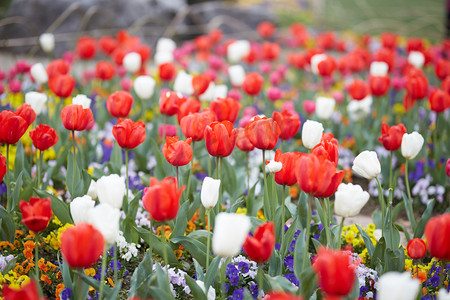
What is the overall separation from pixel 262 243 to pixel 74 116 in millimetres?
1135

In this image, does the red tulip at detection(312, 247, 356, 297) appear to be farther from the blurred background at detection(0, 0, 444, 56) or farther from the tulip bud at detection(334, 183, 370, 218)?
the blurred background at detection(0, 0, 444, 56)

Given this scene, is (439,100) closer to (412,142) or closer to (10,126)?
(412,142)

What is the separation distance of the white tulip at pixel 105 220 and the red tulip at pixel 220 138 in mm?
569

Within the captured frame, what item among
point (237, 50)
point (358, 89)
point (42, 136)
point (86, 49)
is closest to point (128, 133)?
point (42, 136)

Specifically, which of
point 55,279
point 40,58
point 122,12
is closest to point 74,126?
point 55,279

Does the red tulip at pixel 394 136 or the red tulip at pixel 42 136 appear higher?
the red tulip at pixel 42 136

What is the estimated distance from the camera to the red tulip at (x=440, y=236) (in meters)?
1.37

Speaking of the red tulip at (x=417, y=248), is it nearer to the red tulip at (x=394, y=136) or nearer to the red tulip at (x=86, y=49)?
the red tulip at (x=394, y=136)

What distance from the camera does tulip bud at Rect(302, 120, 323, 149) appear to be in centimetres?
207

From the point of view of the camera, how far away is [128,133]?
6.68ft

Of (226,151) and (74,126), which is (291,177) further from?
(74,126)

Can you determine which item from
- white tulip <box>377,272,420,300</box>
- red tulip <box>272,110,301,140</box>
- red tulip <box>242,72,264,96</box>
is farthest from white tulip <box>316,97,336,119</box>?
white tulip <box>377,272,420,300</box>

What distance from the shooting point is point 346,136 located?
13.1ft

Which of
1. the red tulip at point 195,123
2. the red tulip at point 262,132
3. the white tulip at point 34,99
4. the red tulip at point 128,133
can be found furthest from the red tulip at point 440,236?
the white tulip at point 34,99
